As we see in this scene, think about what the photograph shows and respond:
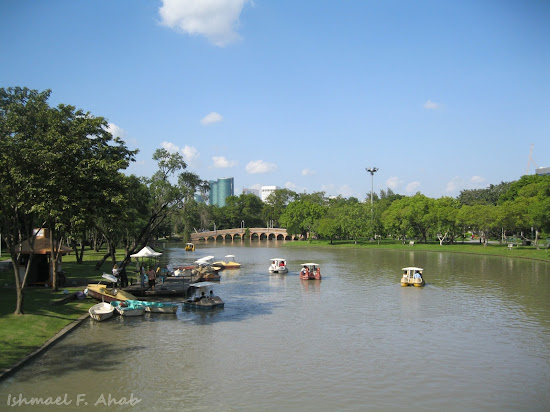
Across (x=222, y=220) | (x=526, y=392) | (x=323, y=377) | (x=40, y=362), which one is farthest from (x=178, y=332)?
(x=222, y=220)

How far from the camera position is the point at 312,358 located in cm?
1828

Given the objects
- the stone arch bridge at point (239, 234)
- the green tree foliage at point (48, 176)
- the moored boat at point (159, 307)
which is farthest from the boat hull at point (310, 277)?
the stone arch bridge at point (239, 234)

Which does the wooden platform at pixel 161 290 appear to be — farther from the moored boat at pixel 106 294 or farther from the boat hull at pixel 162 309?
the boat hull at pixel 162 309

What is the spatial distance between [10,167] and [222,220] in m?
148

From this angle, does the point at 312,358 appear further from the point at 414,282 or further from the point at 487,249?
the point at 487,249

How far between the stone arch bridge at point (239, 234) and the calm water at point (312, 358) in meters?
111

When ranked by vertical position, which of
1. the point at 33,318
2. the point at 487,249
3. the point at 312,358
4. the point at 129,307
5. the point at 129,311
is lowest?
the point at 312,358

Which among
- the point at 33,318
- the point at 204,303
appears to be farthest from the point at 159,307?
the point at 33,318

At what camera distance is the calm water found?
14.2 m

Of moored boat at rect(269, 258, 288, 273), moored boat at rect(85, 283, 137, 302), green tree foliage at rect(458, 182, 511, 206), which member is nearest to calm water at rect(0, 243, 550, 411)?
moored boat at rect(85, 283, 137, 302)

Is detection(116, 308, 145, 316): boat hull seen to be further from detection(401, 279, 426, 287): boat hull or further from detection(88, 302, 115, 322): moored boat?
detection(401, 279, 426, 287): boat hull

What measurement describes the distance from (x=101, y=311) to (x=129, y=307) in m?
1.85

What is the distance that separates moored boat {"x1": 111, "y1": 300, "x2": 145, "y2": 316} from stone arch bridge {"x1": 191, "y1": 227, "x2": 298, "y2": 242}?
112121 millimetres

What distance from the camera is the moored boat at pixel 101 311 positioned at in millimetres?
23328
